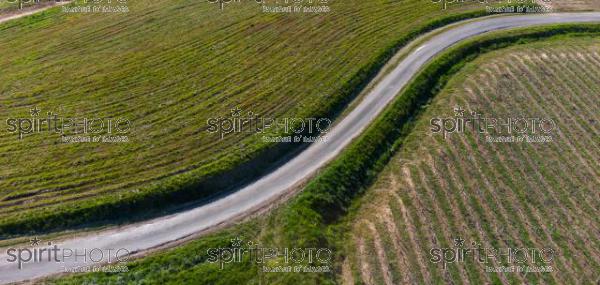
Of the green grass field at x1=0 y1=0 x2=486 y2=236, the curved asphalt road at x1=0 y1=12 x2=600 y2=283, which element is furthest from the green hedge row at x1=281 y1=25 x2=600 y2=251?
the green grass field at x1=0 y1=0 x2=486 y2=236

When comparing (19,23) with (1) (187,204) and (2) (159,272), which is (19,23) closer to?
(1) (187,204)

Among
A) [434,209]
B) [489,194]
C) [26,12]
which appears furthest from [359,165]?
[26,12]

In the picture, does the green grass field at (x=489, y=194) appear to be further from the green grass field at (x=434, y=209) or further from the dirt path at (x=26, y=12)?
the dirt path at (x=26, y=12)

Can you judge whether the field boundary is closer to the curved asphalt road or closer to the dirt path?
the curved asphalt road

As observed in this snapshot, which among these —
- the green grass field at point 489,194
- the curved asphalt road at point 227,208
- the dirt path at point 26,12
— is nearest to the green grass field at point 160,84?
the curved asphalt road at point 227,208

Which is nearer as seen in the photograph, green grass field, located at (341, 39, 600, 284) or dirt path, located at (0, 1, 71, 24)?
green grass field, located at (341, 39, 600, 284)

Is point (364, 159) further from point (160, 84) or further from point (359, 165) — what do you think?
point (160, 84)

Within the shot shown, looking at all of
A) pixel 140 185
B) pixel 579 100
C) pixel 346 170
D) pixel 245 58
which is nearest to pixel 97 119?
pixel 140 185
